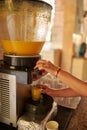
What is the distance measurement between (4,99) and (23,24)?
0.39m

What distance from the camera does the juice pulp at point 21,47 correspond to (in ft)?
2.47

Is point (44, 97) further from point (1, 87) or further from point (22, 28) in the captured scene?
point (22, 28)

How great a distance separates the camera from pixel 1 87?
762mm

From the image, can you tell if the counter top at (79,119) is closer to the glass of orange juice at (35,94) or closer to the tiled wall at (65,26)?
the glass of orange juice at (35,94)

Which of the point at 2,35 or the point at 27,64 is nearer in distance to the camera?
the point at 27,64

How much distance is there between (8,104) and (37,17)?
1.48 ft

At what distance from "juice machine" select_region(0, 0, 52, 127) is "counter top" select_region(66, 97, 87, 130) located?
276 mm

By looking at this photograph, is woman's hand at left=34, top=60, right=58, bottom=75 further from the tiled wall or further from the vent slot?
the tiled wall

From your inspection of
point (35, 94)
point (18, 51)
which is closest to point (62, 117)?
point (35, 94)

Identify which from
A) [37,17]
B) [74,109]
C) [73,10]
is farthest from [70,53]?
[37,17]

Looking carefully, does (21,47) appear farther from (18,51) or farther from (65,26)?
(65,26)

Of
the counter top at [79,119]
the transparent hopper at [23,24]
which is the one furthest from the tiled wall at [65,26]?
the transparent hopper at [23,24]

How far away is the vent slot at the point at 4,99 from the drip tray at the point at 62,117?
0.06 m

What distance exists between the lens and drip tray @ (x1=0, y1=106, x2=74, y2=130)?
0.78 m
